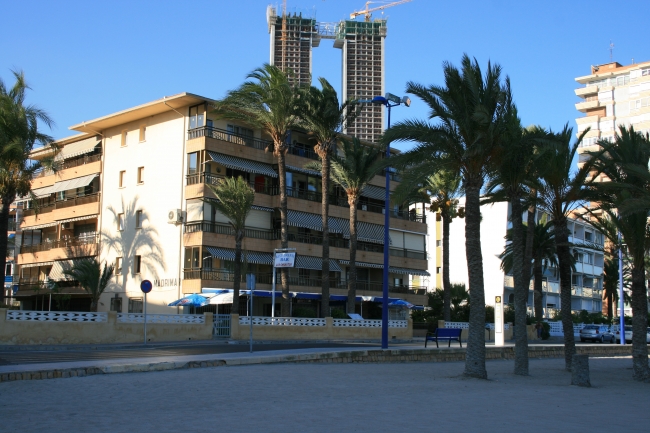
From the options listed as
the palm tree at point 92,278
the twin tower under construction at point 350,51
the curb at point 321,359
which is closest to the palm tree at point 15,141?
the palm tree at point 92,278

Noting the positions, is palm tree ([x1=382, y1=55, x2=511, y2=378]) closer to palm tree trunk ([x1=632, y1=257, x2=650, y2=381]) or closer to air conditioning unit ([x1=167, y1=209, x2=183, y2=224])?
palm tree trunk ([x1=632, y1=257, x2=650, y2=381])

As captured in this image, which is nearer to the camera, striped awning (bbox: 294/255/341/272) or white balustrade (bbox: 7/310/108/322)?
white balustrade (bbox: 7/310/108/322)

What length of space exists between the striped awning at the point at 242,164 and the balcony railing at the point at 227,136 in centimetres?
121

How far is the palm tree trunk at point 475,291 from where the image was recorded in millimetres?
17875

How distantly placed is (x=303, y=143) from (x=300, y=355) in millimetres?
35462

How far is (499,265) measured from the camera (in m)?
72.5

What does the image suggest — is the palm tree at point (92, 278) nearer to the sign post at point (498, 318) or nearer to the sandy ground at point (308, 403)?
the sign post at point (498, 318)

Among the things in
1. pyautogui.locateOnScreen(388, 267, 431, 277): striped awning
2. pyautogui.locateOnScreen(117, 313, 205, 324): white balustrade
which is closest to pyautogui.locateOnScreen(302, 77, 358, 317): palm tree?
pyautogui.locateOnScreen(117, 313, 205, 324): white balustrade

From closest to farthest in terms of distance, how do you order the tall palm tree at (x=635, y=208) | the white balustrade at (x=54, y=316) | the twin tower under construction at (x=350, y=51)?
the tall palm tree at (x=635, y=208), the white balustrade at (x=54, y=316), the twin tower under construction at (x=350, y=51)

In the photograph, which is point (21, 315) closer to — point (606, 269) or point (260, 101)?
point (260, 101)

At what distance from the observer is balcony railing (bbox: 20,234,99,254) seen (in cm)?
5319

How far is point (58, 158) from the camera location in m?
57.2

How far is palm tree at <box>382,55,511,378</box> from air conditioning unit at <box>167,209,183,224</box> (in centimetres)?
2917

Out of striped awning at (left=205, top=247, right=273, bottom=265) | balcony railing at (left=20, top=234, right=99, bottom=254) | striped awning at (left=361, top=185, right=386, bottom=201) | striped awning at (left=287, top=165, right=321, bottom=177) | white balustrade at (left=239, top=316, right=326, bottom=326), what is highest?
striped awning at (left=287, top=165, right=321, bottom=177)
